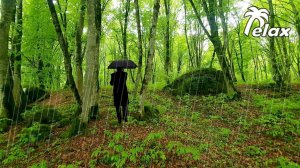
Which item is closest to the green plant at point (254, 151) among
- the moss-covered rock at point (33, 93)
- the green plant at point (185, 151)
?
the green plant at point (185, 151)

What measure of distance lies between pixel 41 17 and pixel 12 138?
9128 mm

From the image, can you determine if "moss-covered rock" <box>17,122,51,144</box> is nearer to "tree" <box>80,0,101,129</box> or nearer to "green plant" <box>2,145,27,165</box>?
"green plant" <box>2,145,27,165</box>

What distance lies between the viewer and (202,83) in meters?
15.2

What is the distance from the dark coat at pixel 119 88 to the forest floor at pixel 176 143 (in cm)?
86

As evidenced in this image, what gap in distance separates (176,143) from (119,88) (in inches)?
123

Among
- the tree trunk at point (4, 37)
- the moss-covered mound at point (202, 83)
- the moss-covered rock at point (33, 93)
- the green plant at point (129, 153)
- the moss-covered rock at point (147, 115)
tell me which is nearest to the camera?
the green plant at point (129, 153)

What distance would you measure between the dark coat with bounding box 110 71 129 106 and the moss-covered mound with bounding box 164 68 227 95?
7.60 metres

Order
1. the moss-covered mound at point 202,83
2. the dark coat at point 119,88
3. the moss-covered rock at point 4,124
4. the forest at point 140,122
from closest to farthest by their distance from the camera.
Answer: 1. the forest at point 140,122
2. the dark coat at point 119,88
3. the moss-covered rock at point 4,124
4. the moss-covered mound at point 202,83

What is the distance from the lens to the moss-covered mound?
14.8 m

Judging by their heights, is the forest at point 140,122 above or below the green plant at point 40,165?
above

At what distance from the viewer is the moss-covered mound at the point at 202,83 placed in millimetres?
14812

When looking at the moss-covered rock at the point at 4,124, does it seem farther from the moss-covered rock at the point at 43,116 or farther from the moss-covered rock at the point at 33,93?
the moss-covered rock at the point at 33,93

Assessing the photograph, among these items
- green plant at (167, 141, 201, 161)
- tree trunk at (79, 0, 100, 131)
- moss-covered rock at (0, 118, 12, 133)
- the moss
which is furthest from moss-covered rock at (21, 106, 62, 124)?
green plant at (167, 141, 201, 161)

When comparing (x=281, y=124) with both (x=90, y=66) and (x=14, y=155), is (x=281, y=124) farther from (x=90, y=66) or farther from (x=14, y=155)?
(x=14, y=155)
